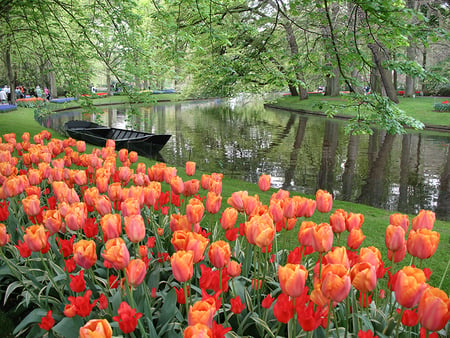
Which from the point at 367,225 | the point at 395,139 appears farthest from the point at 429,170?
the point at 367,225

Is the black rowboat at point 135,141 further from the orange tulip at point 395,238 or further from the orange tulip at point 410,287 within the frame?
the orange tulip at point 410,287

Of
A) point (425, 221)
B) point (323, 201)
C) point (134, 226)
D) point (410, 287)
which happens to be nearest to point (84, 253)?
point (134, 226)

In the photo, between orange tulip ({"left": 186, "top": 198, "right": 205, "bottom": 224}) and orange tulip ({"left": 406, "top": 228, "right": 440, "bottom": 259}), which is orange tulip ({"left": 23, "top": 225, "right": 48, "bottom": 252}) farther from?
orange tulip ({"left": 406, "top": 228, "right": 440, "bottom": 259})

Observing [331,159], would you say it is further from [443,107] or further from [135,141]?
[443,107]

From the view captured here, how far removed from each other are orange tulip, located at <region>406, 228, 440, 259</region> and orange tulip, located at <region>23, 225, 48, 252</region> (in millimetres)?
1591

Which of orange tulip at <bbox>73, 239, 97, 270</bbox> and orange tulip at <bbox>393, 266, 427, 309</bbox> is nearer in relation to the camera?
orange tulip at <bbox>393, 266, 427, 309</bbox>

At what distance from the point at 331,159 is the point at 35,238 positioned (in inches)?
503

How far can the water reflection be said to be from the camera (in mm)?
9562

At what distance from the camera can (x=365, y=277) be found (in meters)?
1.36

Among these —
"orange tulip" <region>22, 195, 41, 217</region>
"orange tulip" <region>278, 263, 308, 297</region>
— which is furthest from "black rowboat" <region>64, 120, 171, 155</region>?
"orange tulip" <region>278, 263, 308, 297</region>

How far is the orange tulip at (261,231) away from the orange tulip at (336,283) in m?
0.39

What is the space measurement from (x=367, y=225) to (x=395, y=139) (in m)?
14.1

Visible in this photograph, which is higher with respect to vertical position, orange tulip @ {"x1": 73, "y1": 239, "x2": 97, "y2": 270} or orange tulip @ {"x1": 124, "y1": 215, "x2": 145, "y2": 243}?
orange tulip @ {"x1": 124, "y1": 215, "x2": 145, "y2": 243}

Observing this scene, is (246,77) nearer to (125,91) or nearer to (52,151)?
(125,91)
